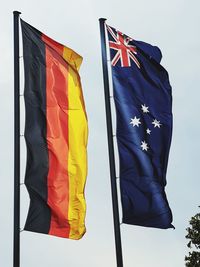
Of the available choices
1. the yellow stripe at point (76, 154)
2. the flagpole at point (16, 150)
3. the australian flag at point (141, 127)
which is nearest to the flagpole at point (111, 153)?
the australian flag at point (141, 127)

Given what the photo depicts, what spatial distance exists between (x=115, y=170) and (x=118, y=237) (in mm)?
1878

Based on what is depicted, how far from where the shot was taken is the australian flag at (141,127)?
14.6 metres

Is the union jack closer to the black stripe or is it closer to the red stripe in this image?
the red stripe

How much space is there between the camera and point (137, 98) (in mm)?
15984

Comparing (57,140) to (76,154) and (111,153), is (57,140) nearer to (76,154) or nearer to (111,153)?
(76,154)

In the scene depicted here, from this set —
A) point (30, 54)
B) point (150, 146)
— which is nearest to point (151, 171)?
point (150, 146)

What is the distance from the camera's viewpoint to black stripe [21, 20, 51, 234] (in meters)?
13.7

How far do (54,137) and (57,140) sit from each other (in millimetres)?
118

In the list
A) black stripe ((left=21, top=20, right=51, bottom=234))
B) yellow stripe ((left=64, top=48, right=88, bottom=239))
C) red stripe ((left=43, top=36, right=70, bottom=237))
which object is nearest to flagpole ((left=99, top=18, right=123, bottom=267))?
yellow stripe ((left=64, top=48, right=88, bottom=239))

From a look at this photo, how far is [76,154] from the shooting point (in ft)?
49.5

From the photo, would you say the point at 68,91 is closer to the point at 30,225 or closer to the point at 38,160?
the point at 38,160

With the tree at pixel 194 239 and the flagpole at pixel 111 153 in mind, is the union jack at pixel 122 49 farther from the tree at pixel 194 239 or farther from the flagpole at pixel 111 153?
the tree at pixel 194 239

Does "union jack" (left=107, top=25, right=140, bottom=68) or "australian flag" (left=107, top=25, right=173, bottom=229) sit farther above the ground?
"union jack" (left=107, top=25, right=140, bottom=68)

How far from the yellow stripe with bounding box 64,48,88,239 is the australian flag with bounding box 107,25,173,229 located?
1086mm
